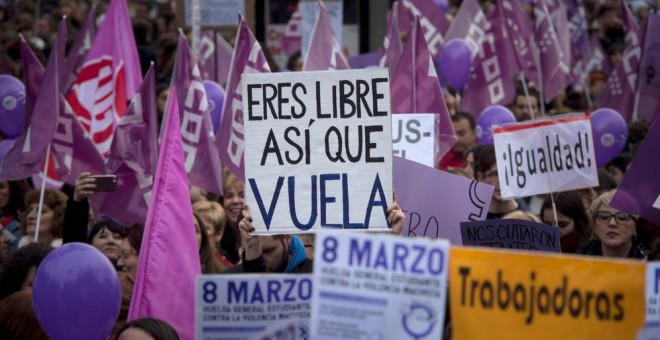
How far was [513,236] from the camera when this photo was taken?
6.33 meters

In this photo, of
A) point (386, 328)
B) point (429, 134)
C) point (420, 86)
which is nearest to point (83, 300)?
point (386, 328)

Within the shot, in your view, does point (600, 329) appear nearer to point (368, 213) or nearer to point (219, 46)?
point (368, 213)

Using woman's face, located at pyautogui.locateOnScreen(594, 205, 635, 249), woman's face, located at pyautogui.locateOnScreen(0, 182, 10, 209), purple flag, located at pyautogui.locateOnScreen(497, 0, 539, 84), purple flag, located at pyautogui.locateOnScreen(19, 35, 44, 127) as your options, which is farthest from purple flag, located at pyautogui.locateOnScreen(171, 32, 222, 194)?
purple flag, located at pyautogui.locateOnScreen(497, 0, 539, 84)

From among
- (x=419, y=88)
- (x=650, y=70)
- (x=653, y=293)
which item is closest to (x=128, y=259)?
(x=419, y=88)

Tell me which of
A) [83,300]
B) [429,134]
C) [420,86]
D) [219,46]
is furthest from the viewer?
[219,46]

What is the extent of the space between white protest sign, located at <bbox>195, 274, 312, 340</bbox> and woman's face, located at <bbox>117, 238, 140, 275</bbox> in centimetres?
238

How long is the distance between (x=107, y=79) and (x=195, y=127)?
4.12 ft

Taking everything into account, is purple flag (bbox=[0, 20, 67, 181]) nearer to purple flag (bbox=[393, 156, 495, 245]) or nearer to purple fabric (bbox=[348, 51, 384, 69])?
purple flag (bbox=[393, 156, 495, 245])

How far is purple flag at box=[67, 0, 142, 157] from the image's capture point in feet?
31.6

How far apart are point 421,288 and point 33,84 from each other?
521 cm

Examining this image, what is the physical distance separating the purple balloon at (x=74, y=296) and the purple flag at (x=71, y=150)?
10.6ft

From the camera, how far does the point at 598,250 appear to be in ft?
22.5

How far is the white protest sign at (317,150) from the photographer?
561 cm

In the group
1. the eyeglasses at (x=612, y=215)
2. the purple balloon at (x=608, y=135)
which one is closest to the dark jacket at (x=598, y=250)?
the eyeglasses at (x=612, y=215)
